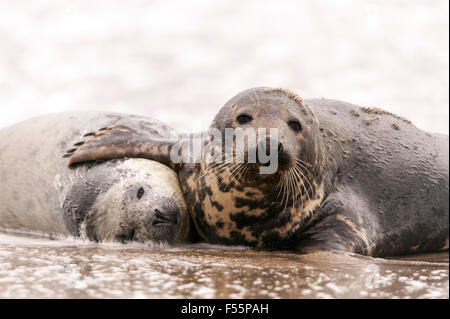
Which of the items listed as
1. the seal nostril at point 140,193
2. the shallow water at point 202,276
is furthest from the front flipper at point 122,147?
the shallow water at point 202,276

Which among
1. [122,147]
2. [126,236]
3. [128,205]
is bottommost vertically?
[126,236]

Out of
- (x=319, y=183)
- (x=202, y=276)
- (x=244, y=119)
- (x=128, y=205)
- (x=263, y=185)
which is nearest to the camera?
(x=202, y=276)

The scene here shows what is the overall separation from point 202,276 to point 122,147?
2914mm

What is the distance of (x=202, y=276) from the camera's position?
2955 mm

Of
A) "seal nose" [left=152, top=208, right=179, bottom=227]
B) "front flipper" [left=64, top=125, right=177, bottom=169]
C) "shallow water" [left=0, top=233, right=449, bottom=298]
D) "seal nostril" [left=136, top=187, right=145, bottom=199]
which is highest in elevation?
"front flipper" [left=64, top=125, right=177, bottom=169]

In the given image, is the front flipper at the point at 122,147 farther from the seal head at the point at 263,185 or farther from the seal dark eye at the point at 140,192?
the seal head at the point at 263,185

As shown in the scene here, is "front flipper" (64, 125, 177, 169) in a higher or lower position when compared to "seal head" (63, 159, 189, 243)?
higher

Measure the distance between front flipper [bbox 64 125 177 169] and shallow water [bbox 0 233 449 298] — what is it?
64.0 inches

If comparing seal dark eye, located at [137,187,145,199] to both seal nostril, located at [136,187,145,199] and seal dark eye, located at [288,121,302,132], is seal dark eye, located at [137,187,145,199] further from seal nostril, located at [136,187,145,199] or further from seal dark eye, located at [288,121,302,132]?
seal dark eye, located at [288,121,302,132]

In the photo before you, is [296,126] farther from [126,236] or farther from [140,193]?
[126,236]

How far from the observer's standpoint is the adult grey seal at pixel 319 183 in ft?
15.1

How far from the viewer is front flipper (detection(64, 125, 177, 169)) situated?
562 cm

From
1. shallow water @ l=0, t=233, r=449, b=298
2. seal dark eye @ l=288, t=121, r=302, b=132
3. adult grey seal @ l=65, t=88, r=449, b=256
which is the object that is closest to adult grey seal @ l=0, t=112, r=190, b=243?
adult grey seal @ l=65, t=88, r=449, b=256

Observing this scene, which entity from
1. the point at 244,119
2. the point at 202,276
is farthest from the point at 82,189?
the point at 202,276
